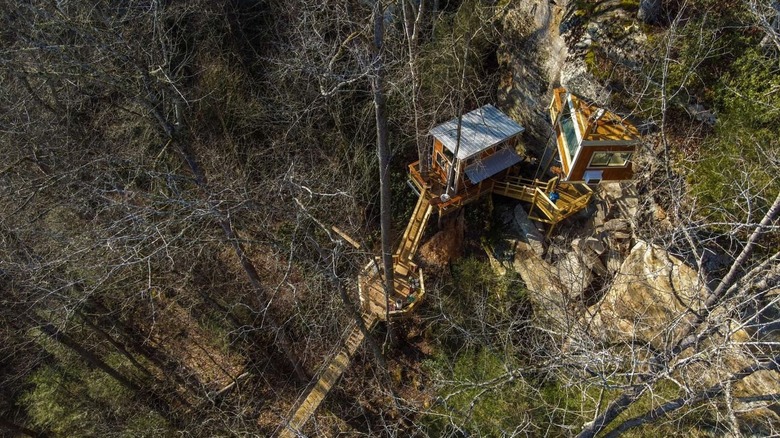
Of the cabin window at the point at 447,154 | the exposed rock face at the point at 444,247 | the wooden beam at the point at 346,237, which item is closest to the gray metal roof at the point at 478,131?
Result: the cabin window at the point at 447,154

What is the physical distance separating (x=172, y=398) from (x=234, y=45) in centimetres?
1082

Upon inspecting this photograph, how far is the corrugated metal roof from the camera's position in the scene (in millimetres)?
11414

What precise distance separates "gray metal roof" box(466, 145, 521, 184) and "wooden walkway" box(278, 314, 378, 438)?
4796 mm

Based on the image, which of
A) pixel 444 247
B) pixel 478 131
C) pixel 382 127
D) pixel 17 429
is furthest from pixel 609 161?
pixel 17 429

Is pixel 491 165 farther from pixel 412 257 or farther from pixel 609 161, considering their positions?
pixel 412 257

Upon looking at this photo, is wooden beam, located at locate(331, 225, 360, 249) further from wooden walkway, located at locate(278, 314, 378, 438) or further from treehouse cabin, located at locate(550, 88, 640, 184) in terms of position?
treehouse cabin, located at locate(550, 88, 640, 184)

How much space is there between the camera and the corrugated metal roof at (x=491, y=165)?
1141cm

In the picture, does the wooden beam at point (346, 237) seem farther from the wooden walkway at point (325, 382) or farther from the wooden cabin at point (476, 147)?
the wooden cabin at point (476, 147)

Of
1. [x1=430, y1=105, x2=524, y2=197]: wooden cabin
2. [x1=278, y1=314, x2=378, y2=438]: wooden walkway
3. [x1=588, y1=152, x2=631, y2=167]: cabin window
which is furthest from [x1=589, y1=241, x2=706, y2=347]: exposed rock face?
[x1=278, y1=314, x2=378, y2=438]: wooden walkway

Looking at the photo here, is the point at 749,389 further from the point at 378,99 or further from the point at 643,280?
the point at 378,99

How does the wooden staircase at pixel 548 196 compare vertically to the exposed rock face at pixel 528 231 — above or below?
above

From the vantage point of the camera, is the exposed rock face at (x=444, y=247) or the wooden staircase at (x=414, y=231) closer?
the wooden staircase at (x=414, y=231)

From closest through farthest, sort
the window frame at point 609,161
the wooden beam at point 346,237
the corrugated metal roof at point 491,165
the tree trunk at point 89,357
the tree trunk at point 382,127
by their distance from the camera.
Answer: the tree trunk at point 382,127, the window frame at point 609,161, the tree trunk at point 89,357, the corrugated metal roof at point 491,165, the wooden beam at point 346,237

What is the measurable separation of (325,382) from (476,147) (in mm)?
6898
